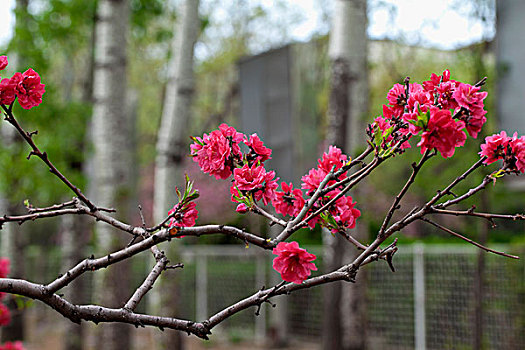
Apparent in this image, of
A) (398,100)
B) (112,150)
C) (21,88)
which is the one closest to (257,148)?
(398,100)

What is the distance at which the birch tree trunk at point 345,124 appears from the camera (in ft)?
14.9

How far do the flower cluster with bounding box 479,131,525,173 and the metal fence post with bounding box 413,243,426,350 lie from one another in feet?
17.4

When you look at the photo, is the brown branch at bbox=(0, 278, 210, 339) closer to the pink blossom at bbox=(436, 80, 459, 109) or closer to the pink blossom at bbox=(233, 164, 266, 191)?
the pink blossom at bbox=(233, 164, 266, 191)

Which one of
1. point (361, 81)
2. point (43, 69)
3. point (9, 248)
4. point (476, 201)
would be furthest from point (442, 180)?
point (9, 248)

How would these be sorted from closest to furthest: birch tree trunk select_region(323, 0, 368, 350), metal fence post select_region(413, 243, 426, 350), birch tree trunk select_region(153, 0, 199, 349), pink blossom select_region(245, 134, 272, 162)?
pink blossom select_region(245, 134, 272, 162) < birch tree trunk select_region(323, 0, 368, 350) < birch tree trunk select_region(153, 0, 199, 349) < metal fence post select_region(413, 243, 426, 350)

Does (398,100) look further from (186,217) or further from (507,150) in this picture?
(186,217)

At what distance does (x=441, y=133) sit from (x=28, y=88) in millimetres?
1060

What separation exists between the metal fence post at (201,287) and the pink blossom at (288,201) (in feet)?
25.6

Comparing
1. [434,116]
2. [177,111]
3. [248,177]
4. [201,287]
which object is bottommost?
[201,287]

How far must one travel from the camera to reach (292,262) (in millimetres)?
1413

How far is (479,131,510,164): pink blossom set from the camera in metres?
1.47

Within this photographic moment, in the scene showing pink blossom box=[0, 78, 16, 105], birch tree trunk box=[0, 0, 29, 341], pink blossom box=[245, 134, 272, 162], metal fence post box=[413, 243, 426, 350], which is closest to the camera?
pink blossom box=[0, 78, 16, 105]

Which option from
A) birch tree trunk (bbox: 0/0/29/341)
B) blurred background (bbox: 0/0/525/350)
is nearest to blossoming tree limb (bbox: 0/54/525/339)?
blurred background (bbox: 0/0/525/350)

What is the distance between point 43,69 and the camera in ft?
21.8
